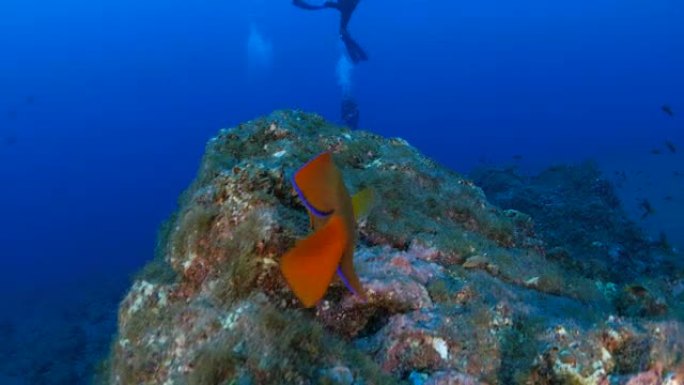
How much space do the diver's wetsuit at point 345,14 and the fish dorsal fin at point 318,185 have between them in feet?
57.5

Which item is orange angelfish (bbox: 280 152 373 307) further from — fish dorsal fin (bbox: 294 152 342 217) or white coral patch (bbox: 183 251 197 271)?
white coral patch (bbox: 183 251 197 271)

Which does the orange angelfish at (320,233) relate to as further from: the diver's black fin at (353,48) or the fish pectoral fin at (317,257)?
the diver's black fin at (353,48)

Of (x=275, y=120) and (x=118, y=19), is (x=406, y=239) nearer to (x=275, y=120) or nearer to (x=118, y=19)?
(x=275, y=120)

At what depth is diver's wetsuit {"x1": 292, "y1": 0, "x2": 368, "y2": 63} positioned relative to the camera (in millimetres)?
18359

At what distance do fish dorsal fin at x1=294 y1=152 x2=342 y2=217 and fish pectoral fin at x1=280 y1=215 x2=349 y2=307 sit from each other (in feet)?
0.18

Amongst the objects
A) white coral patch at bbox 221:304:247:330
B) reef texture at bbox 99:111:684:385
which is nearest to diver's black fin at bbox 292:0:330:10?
reef texture at bbox 99:111:684:385

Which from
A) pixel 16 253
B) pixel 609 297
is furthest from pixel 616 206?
pixel 16 253

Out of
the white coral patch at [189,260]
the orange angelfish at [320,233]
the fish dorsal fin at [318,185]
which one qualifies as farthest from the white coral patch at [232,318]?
the fish dorsal fin at [318,185]

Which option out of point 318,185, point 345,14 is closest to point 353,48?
point 345,14

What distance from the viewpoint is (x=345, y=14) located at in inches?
734

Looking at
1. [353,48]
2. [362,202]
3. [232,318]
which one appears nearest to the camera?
[362,202]

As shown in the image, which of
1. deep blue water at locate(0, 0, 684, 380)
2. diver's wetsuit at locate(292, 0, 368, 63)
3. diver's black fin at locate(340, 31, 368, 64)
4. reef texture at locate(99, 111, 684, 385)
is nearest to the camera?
reef texture at locate(99, 111, 684, 385)

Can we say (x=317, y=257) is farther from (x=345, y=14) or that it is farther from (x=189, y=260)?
(x=345, y=14)

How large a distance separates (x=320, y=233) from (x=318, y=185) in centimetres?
16
